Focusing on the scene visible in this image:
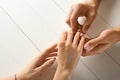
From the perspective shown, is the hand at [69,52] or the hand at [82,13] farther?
the hand at [82,13]

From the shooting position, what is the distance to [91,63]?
0.92 m

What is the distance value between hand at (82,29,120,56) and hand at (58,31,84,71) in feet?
0.11

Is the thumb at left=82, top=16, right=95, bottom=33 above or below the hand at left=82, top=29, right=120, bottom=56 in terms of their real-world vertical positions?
above

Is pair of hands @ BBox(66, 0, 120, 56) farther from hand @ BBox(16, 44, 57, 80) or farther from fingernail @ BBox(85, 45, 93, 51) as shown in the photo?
hand @ BBox(16, 44, 57, 80)

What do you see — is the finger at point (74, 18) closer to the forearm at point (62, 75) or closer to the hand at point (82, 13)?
the hand at point (82, 13)

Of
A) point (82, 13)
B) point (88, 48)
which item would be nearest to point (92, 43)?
point (88, 48)

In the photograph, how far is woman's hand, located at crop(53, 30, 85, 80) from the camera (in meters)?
0.79

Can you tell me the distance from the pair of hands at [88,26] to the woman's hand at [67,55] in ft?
0.12

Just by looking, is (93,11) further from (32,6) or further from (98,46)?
(32,6)

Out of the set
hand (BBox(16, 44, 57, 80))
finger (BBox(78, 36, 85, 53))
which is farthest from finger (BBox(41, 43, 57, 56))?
finger (BBox(78, 36, 85, 53))

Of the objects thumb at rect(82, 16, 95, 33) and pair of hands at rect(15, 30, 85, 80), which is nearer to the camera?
pair of hands at rect(15, 30, 85, 80)

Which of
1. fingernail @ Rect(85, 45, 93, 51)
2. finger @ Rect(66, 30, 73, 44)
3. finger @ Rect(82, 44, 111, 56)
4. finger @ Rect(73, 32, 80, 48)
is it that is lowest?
finger @ Rect(82, 44, 111, 56)

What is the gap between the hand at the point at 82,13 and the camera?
905 mm

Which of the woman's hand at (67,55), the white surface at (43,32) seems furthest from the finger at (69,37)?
the white surface at (43,32)
